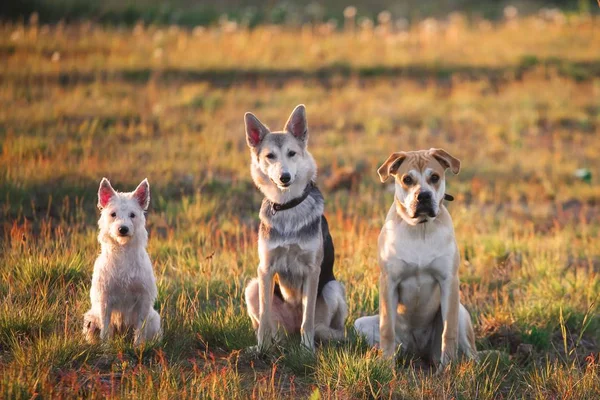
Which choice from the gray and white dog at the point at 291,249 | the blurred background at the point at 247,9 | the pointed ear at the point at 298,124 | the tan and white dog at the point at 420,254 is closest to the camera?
the tan and white dog at the point at 420,254

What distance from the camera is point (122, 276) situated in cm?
616

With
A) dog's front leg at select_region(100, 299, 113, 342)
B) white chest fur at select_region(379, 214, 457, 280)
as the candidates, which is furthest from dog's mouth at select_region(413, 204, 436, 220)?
dog's front leg at select_region(100, 299, 113, 342)

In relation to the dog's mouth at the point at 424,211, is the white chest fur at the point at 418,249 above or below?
below

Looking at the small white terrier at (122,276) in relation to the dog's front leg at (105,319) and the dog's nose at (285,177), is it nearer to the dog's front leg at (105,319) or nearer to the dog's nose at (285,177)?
the dog's front leg at (105,319)

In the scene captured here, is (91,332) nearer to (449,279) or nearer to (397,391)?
(397,391)

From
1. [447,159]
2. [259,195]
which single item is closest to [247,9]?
[259,195]

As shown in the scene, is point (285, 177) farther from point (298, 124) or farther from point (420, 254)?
point (420, 254)

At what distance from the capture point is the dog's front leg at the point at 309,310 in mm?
6492

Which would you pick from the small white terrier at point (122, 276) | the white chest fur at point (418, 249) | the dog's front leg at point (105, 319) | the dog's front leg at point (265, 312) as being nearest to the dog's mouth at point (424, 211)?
the white chest fur at point (418, 249)

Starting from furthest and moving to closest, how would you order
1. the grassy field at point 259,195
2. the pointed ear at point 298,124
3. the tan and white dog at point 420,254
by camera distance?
the pointed ear at point 298,124
the tan and white dog at point 420,254
the grassy field at point 259,195

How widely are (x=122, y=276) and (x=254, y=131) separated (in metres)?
1.57

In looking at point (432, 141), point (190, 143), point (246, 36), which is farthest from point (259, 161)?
point (246, 36)

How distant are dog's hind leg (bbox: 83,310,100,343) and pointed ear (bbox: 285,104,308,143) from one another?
205 centimetres

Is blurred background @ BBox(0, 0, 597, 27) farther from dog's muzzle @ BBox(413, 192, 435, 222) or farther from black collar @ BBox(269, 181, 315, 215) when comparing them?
dog's muzzle @ BBox(413, 192, 435, 222)
